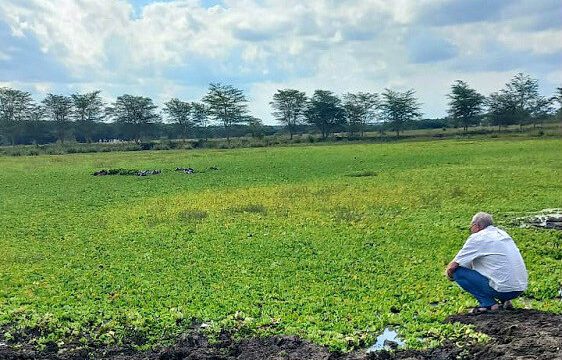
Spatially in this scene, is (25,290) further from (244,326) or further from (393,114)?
(393,114)

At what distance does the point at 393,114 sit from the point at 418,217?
338 ft

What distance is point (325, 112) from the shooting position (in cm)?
11856

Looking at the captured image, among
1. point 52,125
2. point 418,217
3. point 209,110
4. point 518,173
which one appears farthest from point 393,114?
point 418,217

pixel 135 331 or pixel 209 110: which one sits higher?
pixel 209 110

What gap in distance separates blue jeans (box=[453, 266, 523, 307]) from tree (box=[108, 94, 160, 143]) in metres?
116

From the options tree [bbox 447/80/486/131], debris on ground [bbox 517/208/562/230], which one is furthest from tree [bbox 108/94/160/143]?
debris on ground [bbox 517/208/562/230]

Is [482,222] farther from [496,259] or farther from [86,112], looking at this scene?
[86,112]

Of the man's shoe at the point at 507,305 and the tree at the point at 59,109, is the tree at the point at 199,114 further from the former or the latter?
the man's shoe at the point at 507,305

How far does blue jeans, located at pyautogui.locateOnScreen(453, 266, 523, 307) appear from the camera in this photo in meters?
8.55

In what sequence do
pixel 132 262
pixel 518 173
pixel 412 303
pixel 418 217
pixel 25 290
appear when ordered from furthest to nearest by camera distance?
pixel 518 173 < pixel 418 217 < pixel 132 262 < pixel 25 290 < pixel 412 303

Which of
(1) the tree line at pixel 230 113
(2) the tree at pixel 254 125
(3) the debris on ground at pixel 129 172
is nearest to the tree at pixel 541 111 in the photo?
(1) the tree line at pixel 230 113

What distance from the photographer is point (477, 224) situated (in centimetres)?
886

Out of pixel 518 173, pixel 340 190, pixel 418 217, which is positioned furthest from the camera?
pixel 518 173

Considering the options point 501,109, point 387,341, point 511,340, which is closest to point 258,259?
point 387,341
